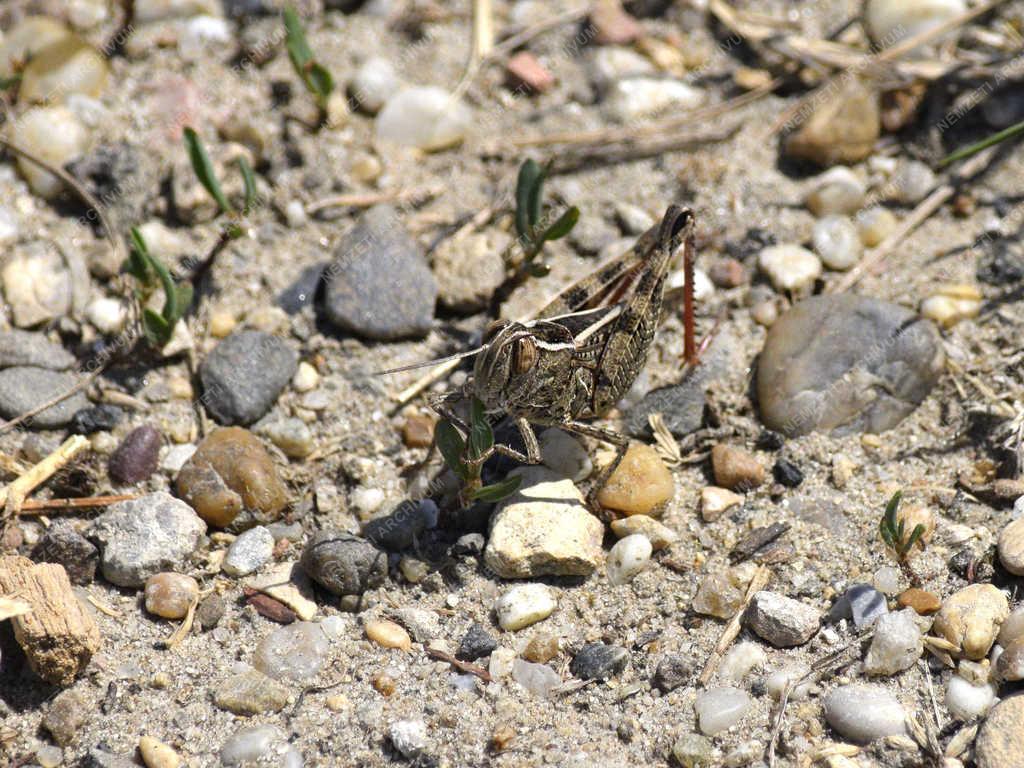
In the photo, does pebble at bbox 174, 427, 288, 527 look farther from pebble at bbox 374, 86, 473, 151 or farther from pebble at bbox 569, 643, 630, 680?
pebble at bbox 374, 86, 473, 151

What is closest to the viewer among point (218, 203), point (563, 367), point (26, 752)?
point (26, 752)

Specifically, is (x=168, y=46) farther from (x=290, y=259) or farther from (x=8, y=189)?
(x=290, y=259)

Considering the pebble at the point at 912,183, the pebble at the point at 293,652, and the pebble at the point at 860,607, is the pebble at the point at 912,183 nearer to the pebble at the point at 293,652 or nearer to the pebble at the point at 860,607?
the pebble at the point at 860,607

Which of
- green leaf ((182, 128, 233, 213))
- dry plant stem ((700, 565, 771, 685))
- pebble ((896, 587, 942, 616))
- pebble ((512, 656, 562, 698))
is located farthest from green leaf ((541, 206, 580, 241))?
pebble ((896, 587, 942, 616))

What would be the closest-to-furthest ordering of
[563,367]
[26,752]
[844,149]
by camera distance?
[26,752], [563,367], [844,149]

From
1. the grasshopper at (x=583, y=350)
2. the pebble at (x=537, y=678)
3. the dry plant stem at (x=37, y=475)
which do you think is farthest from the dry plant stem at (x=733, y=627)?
the dry plant stem at (x=37, y=475)

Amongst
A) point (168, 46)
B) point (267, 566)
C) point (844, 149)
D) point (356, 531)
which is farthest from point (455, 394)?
point (168, 46)
